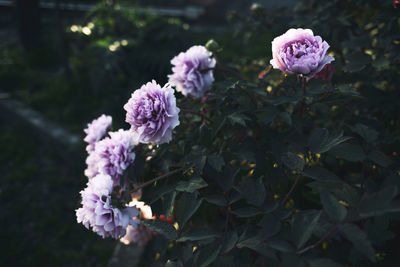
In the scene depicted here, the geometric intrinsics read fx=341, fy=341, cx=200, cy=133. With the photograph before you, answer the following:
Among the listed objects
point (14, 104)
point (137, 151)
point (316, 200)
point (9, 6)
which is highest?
point (9, 6)

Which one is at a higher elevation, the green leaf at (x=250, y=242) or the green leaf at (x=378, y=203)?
the green leaf at (x=378, y=203)

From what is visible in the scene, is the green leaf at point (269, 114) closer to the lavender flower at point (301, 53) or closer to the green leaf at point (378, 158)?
the lavender flower at point (301, 53)

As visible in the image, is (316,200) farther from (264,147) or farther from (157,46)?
(157,46)

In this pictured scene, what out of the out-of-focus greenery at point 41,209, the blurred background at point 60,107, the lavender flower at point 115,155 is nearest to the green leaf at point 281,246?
the lavender flower at point 115,155

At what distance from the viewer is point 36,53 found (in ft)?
14.6

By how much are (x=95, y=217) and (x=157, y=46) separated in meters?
2.56

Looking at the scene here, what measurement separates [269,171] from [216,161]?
0.14 meters

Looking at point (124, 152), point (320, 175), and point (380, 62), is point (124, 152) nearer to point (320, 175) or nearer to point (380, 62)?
point (320, 175)

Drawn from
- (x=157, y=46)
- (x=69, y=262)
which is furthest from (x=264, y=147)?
(x=157, y=46)

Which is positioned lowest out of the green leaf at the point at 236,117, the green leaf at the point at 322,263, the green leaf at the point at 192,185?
the green leaf at the point at 322,263

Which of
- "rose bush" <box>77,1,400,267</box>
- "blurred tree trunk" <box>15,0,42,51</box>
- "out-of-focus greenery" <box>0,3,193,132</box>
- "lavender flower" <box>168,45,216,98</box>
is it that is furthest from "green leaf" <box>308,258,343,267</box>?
"blurred tree trunk" <box>15,0,42,51</box>

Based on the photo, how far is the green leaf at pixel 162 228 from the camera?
725 millimetres

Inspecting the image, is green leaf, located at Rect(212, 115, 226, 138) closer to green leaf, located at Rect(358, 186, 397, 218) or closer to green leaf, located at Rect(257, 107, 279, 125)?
green leaf, located at Rect(257, 107, 279, 125)

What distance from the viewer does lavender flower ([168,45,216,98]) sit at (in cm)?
110
